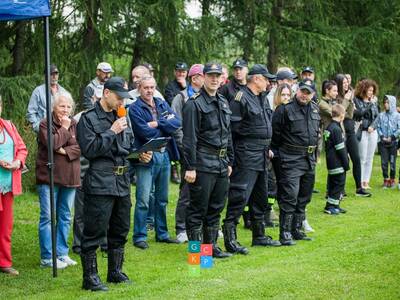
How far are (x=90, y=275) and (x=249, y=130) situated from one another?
9.26 ft

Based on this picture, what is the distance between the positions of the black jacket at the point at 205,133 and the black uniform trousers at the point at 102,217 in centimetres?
113

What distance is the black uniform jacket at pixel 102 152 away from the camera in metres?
7.43

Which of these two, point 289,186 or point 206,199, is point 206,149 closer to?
point 206,199

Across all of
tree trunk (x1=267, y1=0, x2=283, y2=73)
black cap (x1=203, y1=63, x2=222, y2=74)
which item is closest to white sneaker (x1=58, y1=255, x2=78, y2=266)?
black cap (x1=203, y1=63, x2=222, y2=74)

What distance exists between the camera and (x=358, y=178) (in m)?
14.0

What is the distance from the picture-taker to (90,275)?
7.65 m

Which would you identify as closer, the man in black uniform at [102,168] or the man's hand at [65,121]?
the man in black uniform at [102,168]

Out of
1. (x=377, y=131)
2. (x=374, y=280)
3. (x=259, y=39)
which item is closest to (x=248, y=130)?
(x=374, y=280)

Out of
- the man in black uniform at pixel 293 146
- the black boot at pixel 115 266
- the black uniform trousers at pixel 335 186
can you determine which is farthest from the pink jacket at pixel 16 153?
the black uniform trousers at pixel 335 186

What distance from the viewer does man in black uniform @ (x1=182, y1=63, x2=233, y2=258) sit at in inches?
341

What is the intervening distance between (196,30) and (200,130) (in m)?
7.28

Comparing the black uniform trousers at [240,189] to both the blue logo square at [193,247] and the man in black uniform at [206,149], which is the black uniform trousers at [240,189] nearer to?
the man in black uniform at [206,149]

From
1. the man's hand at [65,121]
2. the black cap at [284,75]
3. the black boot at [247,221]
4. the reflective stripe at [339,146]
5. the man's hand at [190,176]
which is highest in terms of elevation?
the black cap at [284,75]

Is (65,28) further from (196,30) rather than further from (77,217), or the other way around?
(77,217)
